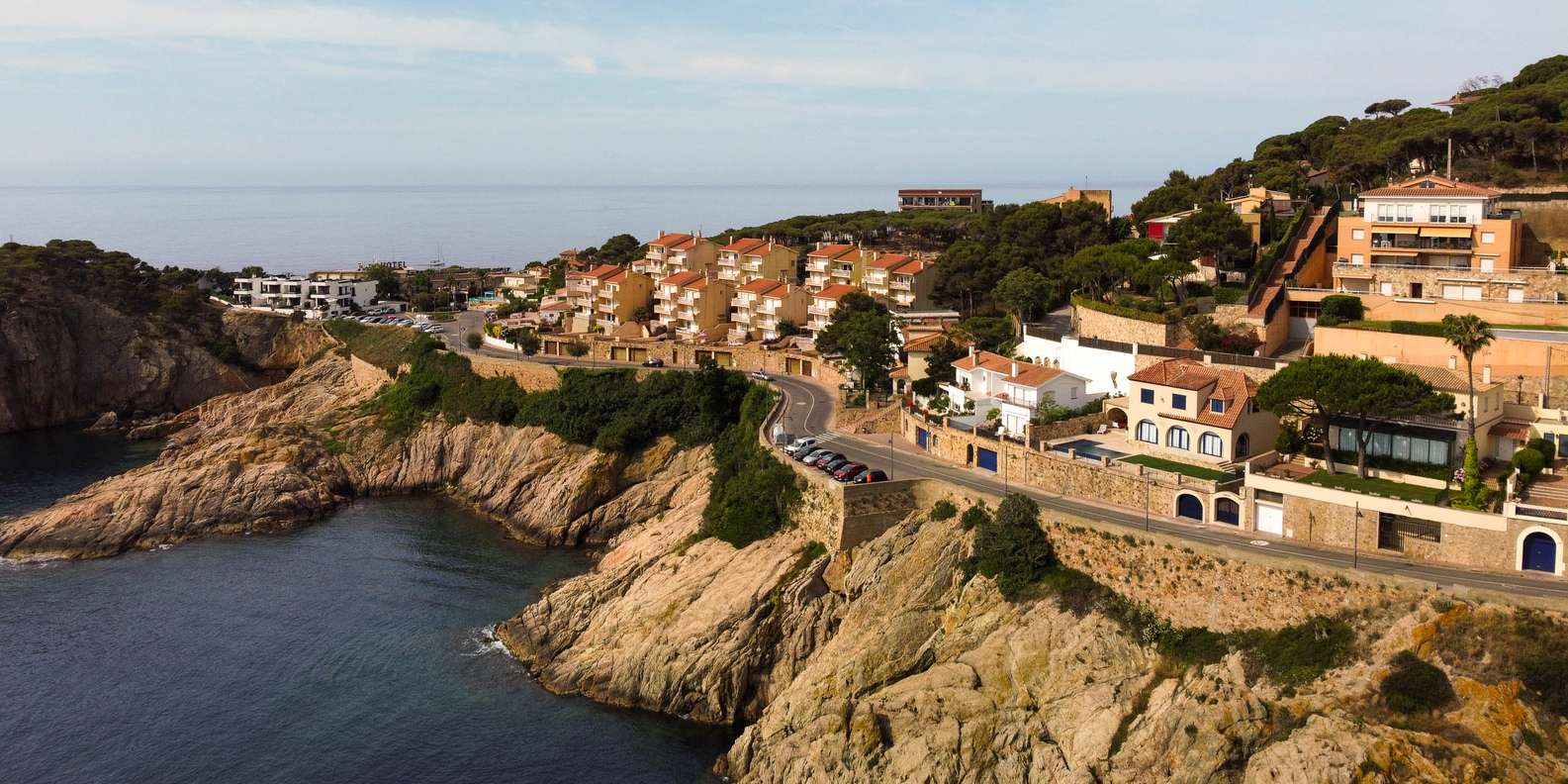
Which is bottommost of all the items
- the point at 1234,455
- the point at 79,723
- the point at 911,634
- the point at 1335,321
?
the point at 79,723

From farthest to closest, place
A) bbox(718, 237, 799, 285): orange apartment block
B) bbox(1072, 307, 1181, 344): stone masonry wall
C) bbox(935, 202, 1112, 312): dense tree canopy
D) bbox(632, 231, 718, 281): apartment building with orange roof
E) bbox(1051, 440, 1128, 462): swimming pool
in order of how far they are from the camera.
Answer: bbox(632, 231, 718, 281): apartment building with orange roof
bbox(718, 237, 799, 285): orange apartment block
bbox(935, 202, 1112, 312): dense tree canopy
bbox(1072, 307, 1181, 344): stone masonry wall
bbox(1051, 440, 1128, 462): swimming pool

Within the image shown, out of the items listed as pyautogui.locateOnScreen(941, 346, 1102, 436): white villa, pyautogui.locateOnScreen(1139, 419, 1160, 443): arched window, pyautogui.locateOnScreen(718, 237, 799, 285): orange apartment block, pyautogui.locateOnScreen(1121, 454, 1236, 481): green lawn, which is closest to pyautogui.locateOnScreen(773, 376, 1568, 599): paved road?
pyautogui.locateOnScreen(1121, 454, 1236, 481): green lawn

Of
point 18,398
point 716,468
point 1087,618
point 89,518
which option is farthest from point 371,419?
point 1087,618

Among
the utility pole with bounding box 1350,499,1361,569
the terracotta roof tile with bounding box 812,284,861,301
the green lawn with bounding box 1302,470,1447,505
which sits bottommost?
the utility pole with bounding box 1350,499,1361,569

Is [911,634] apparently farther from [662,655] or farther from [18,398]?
[18,398]

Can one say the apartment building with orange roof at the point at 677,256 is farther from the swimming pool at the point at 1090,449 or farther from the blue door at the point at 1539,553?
the blue door at the point at 1539,553

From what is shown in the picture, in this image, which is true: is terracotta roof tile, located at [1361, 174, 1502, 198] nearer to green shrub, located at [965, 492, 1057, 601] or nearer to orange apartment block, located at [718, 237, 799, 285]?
green shrub, located at [965, 492, 1057, 601]

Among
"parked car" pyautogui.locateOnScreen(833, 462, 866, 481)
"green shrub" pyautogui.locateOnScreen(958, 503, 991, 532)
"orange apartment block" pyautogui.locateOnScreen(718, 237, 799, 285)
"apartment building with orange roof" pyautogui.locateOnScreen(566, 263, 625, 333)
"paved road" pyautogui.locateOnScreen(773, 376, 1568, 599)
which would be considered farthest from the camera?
"apartment building with orange roof" pyautogui.locateOnScreen(566, 263, 625, 333)
